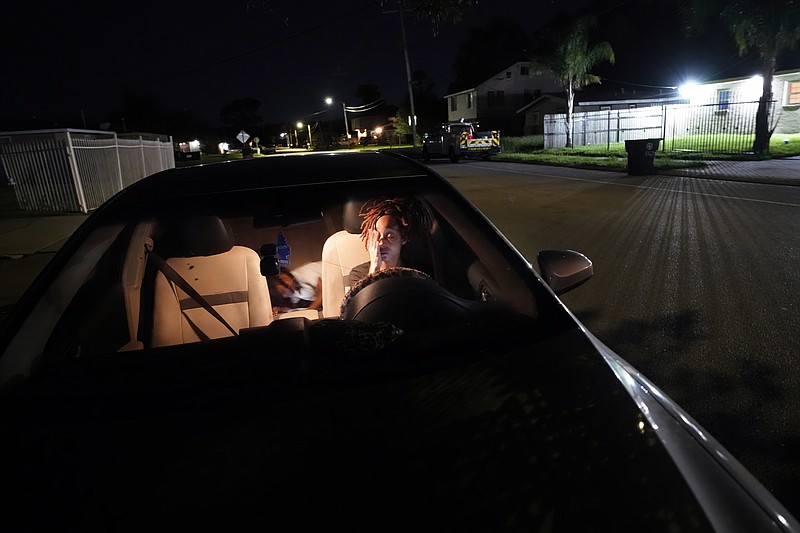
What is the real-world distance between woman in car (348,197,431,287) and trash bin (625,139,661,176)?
16817mm

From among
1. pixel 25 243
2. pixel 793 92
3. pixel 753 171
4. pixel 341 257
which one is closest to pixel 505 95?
pixel 793 92

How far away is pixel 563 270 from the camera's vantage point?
7.61 ft

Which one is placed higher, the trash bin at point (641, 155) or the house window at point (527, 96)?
the house window at point (527, 96)

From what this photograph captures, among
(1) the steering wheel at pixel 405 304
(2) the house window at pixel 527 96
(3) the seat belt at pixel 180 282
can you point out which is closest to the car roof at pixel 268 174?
(3) the seat belt at pixel 180 282

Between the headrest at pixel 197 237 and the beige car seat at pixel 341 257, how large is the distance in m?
0.55

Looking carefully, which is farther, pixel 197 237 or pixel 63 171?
pixel 63 171

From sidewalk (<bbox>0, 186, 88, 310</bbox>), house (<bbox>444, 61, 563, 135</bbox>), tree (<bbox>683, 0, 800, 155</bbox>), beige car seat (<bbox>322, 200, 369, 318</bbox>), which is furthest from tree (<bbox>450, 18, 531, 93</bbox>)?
beige car seat (<bbox>322, 200, 369, 318</bbox>)

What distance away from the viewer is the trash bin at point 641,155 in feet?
57.3

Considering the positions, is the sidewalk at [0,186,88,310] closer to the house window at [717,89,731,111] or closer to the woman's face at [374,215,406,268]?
the woman's face at [374,215,406,268]

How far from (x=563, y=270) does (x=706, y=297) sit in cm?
397

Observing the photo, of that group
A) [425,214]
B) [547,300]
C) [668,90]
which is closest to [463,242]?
[425,214]

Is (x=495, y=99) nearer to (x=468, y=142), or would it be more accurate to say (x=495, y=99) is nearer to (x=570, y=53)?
(x=570, y=53)

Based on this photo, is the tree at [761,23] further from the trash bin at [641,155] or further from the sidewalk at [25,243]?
the sidewalk at [25,243]

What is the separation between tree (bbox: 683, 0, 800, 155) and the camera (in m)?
18.5
